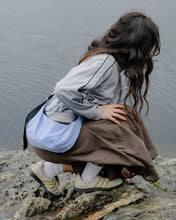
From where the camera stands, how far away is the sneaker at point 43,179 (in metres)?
2.82

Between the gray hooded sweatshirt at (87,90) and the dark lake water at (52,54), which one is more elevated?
the gray hooded sweatshirt at (87,90)

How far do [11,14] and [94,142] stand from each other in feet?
46.9

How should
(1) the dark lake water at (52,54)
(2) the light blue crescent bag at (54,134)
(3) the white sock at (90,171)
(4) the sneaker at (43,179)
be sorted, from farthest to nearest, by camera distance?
(1) the dark lake water at (52,54)
(4) the sneaker at (43,179)
(3) the white sock at (90,171)
(2) the light blue crescent bag at (54,134)

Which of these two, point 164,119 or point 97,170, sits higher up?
point 97,170

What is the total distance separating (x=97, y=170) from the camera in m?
2.68

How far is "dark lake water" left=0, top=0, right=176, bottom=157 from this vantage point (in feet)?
22.0

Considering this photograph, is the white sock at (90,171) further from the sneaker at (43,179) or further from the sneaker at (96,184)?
the sneaker at (43,179)

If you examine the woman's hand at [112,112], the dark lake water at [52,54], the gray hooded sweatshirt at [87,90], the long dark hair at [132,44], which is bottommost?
the dark lake water at [52,54]

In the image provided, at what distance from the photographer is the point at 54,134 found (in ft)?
7.80

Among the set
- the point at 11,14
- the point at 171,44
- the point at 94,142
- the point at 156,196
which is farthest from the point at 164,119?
the point at 11,14

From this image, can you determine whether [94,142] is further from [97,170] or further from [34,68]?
[34,68]

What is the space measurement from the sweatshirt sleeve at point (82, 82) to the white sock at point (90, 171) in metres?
0.59

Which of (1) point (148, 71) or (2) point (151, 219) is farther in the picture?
(1) point (148, 71)

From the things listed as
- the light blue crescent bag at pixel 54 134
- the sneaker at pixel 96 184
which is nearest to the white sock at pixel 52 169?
the sneaker at pixel 96 184
